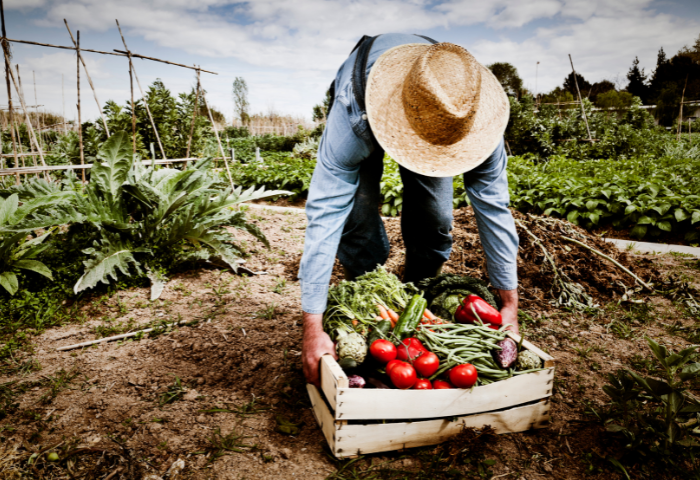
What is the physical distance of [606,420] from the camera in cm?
168

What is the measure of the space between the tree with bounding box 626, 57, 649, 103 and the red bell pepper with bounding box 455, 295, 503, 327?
38.8 meters

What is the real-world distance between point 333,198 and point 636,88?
4161cm

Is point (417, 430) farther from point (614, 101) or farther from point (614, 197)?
point (614, 101)

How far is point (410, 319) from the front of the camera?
5.98 ft

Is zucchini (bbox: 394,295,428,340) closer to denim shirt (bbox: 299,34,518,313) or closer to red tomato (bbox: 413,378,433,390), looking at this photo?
red tomato (bbox: 413,378,433,390)

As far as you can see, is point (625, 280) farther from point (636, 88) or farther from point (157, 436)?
point (636, 88)

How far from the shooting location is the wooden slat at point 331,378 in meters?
1.42

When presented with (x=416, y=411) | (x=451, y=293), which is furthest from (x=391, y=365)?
(x=451, y=293)

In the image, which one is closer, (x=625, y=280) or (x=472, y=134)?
(x=472, y=134)

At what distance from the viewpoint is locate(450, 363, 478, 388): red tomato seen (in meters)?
1.51

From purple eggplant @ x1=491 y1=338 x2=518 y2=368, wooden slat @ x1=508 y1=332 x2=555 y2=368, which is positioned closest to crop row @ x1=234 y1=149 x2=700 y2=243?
wooden slat @ x1=508 y1=332 x2=555 y2=368

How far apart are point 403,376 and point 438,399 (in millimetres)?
152

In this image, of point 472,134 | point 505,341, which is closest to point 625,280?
point 505,341

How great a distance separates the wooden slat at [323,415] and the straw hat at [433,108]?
986 mm
